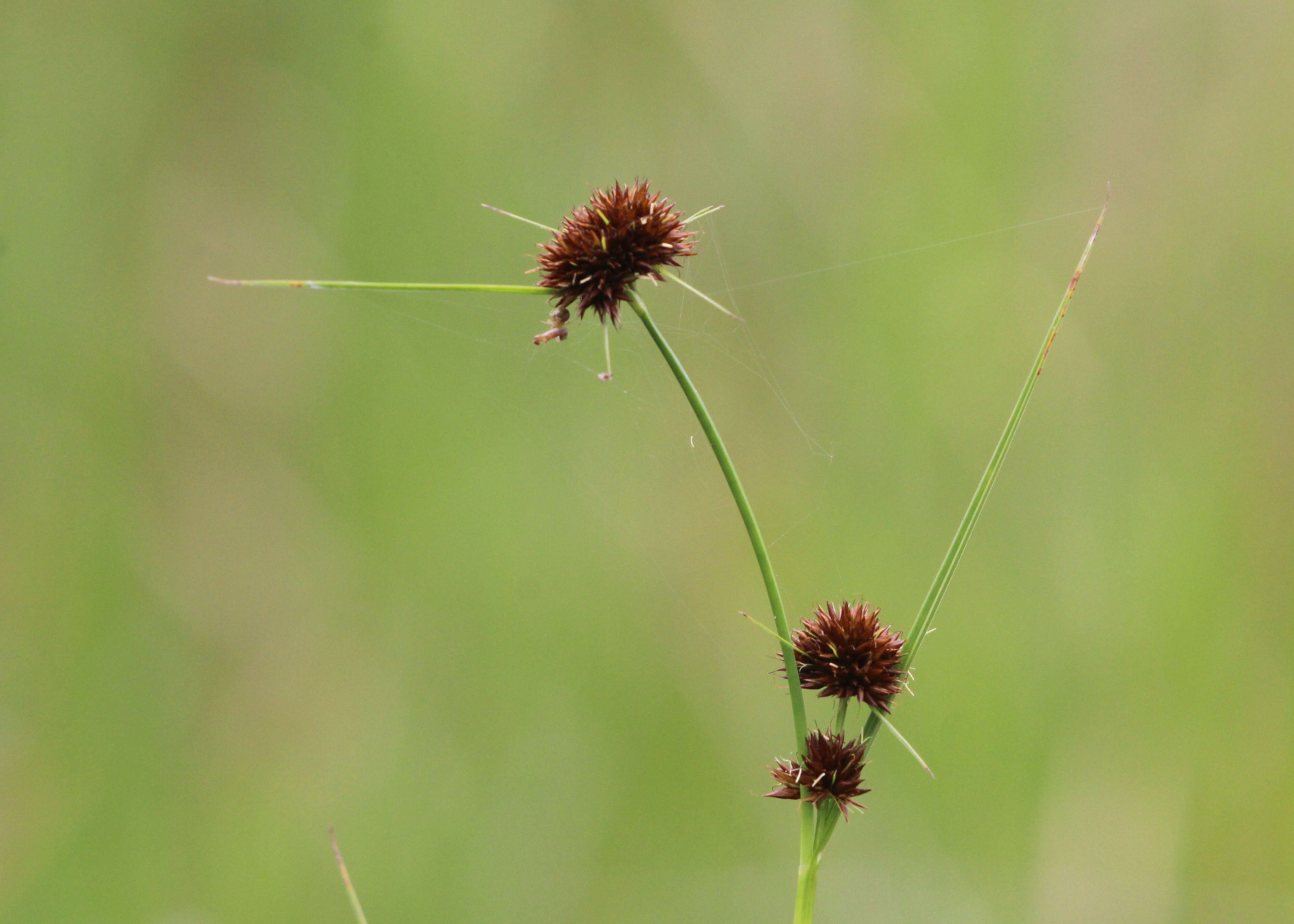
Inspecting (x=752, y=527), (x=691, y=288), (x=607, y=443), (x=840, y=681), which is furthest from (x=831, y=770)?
(x=607, y=443)

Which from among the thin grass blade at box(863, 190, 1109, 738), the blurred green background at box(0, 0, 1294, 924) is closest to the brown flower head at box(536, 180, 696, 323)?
the thin grass blade at box(863, 190, 1109, 738)

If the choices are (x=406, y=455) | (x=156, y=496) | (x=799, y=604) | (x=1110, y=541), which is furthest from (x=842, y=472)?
(x=156, y=496)

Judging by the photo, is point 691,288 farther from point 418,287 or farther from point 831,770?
point 831,770

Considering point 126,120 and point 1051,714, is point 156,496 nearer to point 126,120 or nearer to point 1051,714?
point 126,120

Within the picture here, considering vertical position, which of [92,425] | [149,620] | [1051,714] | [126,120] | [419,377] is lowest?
[149,620]

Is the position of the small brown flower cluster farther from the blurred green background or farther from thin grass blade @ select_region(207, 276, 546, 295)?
the blurred green background

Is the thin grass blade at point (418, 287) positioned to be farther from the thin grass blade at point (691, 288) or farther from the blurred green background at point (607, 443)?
the blurred green background at point (607, 443)
